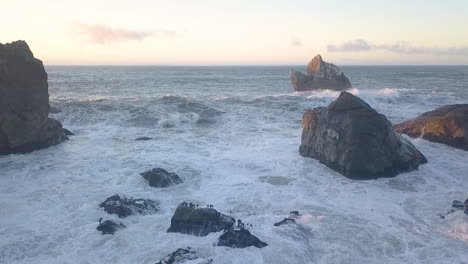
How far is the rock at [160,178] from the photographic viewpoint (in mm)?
17281

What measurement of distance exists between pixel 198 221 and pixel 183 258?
2.03m

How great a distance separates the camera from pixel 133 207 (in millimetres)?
14562

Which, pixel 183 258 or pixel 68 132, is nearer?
pixel 183 258

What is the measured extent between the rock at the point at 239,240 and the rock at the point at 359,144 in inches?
304

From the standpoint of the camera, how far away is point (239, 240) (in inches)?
476

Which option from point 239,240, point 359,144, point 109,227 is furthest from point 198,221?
point 359,144

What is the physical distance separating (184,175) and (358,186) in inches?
299

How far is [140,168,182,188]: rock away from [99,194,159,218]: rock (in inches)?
79.1

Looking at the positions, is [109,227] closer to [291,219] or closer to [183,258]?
[183,258]

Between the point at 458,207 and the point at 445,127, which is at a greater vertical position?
the point at 445,127

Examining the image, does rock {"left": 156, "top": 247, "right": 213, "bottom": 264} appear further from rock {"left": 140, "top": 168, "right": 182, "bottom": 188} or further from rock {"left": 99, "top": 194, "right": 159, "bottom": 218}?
rock {"left": 140, "top": 168, "right": 182, "bottom": 188}

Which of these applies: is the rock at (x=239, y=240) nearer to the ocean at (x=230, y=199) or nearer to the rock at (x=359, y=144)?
the ocean at (x=230, y=199)

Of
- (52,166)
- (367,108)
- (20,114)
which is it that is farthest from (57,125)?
(367,108)

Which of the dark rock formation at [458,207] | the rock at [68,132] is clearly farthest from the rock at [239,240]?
the rock at [68,132]
